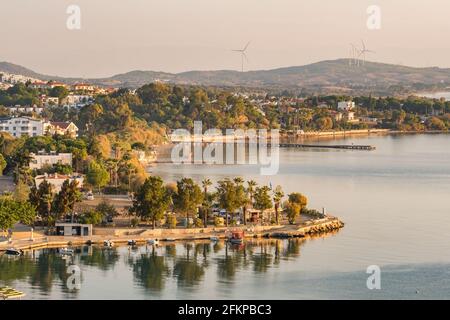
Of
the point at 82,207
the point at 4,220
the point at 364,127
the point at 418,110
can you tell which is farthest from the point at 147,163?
the point at 418,110

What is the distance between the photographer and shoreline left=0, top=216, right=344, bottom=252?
17641mm

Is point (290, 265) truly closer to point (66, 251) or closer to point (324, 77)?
point (66, 251)

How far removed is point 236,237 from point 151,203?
1.66 metres

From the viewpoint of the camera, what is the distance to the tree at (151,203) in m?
19.0

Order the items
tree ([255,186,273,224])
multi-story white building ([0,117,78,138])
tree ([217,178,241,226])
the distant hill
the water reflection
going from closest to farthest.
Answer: the water reflection, tree ([217,178,241,226]), tree ([255,186,273,224]), multi-story white building ([0,117,78,138]), the distant hill

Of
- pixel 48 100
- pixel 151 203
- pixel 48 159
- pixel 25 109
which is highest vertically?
pixel 48 100

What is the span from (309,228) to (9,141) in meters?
14.8

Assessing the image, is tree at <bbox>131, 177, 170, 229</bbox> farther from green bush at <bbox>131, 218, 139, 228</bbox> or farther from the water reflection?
the water reflection

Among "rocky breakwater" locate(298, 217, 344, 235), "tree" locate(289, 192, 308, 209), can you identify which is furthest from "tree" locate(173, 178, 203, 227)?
"tree" locate(289, 192, 308, 209)

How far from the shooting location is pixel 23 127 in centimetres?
3919

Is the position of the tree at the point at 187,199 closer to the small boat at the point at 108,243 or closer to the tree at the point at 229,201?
the tree at the point at 229,201

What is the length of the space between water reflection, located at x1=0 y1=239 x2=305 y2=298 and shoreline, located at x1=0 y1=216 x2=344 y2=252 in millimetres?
295

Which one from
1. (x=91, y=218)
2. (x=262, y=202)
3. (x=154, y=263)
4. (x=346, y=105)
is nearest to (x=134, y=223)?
(x=91, y=218)
